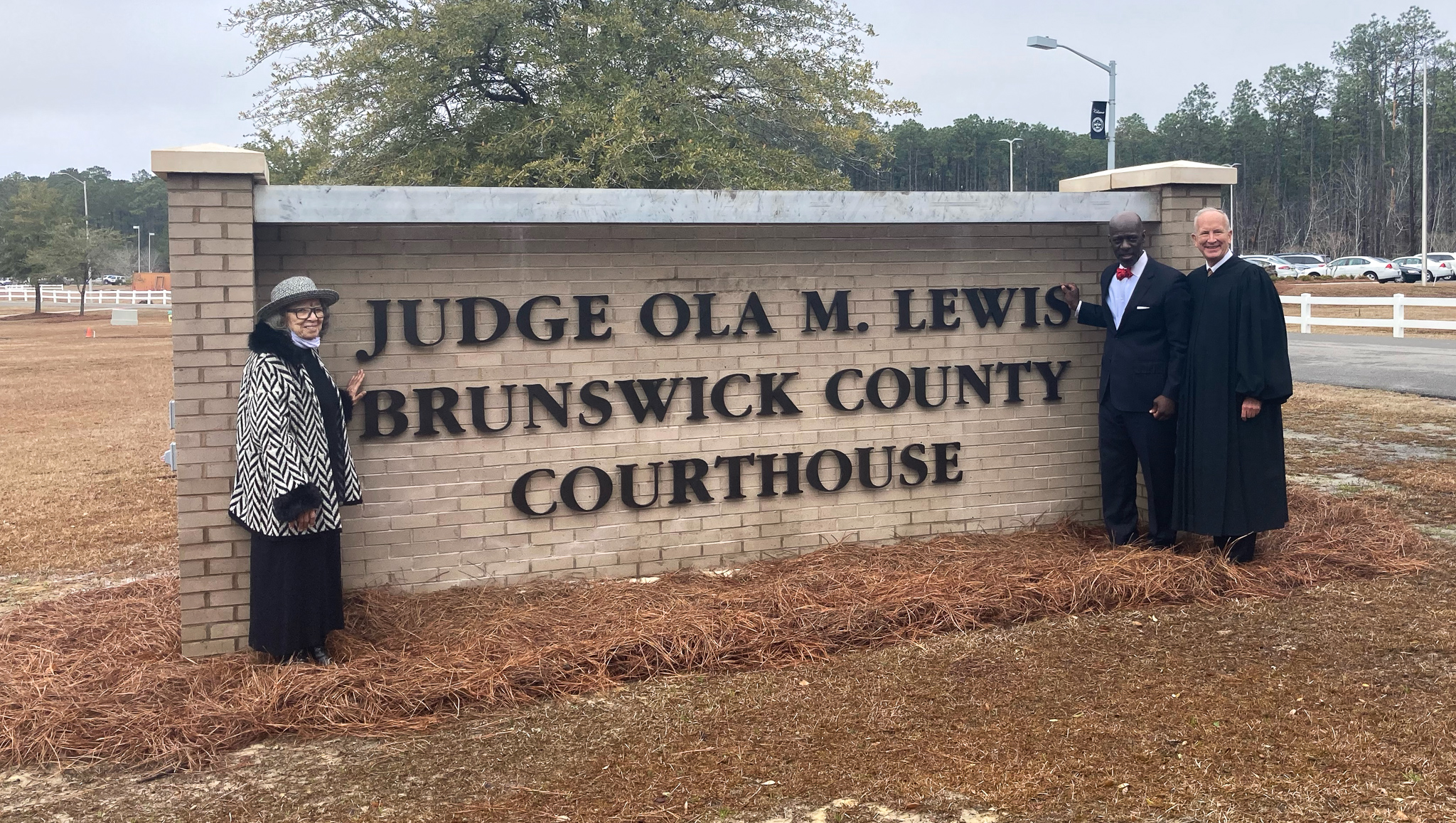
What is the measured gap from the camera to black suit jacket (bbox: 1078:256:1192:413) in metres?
6.46

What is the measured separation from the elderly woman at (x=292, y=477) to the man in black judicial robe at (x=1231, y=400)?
4156mm

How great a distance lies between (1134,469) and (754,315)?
7.43 feet

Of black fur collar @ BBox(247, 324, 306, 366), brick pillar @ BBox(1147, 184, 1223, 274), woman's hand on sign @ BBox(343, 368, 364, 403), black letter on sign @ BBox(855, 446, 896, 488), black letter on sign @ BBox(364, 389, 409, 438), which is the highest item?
brick pillar @ BBox(1147, 184, 1223, 274)

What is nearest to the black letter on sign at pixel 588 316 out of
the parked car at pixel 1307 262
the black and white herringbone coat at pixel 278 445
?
the black and white herringbone coat at pixel 278 445

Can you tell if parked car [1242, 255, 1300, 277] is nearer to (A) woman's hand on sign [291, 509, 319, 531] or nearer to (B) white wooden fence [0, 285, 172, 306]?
(B) white wooden fence [0, 285, 172, 306]

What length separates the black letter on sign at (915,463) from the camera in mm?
7039

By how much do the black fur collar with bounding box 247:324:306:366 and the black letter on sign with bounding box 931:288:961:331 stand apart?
352 cm

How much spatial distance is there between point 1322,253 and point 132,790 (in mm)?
77730

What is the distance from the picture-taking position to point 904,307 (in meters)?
6.99

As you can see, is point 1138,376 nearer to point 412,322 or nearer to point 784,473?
point 784,473

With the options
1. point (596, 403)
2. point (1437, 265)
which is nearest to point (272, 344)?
point (596, 403)

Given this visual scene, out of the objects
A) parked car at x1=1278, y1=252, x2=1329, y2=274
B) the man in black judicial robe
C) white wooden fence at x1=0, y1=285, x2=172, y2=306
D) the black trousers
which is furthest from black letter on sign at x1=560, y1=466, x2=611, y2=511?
white wooden fence at x1=0, y1=285, x2=172, y2=306

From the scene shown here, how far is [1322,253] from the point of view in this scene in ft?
236

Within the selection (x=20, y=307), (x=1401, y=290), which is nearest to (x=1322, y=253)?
(x=1401, y=290)
